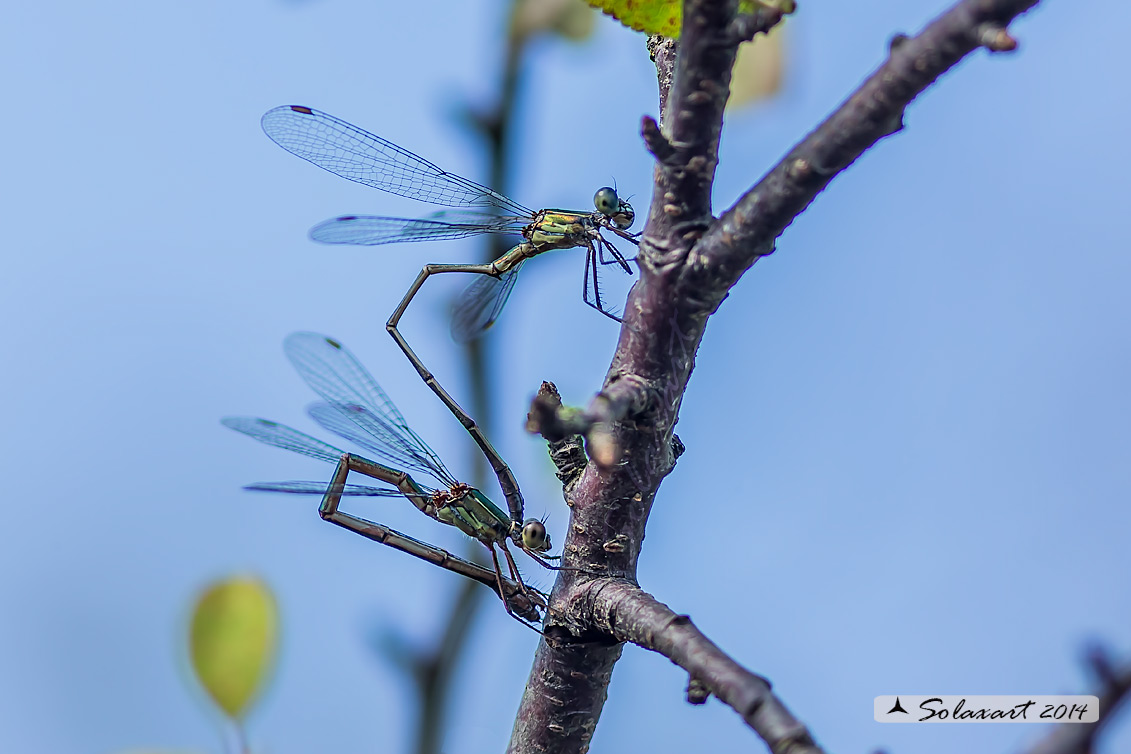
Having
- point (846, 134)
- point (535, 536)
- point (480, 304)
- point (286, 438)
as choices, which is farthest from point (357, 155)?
point (846, 134)

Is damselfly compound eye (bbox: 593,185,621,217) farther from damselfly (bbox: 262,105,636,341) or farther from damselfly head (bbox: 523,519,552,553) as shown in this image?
damselfly head (bbox: 523,519,552,553)

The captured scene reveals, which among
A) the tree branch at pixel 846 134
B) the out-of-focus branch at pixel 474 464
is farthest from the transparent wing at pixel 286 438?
the tree branch at pixel 846 134

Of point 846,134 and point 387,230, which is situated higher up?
point 387,230

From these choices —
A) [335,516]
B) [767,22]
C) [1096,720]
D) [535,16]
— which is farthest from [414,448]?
[1096,720]

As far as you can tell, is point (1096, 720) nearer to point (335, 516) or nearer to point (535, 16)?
point (335, 516)

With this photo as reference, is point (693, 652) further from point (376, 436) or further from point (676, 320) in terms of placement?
point (376, 436)

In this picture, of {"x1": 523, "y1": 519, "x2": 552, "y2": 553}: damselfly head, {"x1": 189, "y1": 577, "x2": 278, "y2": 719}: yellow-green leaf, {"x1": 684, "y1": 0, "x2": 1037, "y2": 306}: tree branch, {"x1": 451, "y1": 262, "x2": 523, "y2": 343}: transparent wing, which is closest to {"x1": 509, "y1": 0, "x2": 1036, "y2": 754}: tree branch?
{"x1": 684, "y1": 0, "x2": 1037, "y2": 306}: tree branch

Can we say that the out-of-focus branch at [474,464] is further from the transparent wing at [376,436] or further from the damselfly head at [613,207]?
the damselfly head at [613,207]
